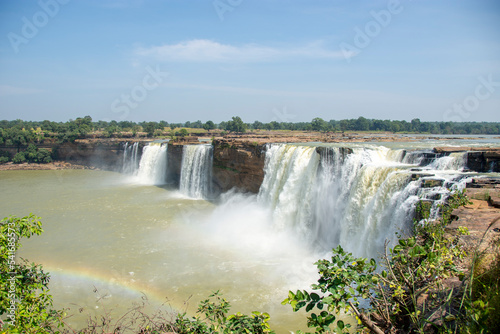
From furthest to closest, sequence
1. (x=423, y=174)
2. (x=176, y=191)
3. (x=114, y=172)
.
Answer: (x=114, y=172) → (x=176, y=191) → (x=423, y=174)

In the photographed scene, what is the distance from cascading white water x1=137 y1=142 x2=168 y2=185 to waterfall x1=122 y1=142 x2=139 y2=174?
83.5 inches

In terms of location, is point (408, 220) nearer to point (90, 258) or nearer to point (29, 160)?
point (90, 258)

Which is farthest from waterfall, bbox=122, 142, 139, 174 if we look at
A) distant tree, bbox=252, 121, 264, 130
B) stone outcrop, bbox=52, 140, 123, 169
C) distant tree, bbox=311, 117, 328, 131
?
distant tree, bbox=252, 121, 264, 130

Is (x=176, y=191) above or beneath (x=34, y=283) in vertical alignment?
beneath

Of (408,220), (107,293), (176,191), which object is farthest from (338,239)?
(176,191)

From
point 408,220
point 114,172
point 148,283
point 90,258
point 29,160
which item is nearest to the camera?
point 408,220

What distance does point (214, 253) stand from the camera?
12.6 metres

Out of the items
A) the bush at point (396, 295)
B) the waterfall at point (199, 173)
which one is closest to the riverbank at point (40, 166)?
the waterfall at point (199, 173)

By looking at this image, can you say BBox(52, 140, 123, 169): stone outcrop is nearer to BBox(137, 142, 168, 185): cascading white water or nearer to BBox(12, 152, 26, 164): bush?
BBox(12, 152, 26, 164): bush

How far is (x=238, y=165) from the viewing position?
67.4ft

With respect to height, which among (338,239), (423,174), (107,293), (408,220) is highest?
(423,174)

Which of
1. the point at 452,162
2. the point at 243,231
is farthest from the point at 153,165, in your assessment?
the point at 452,162

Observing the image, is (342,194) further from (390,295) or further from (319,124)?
(319,124)

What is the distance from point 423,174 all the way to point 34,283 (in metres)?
9.20
